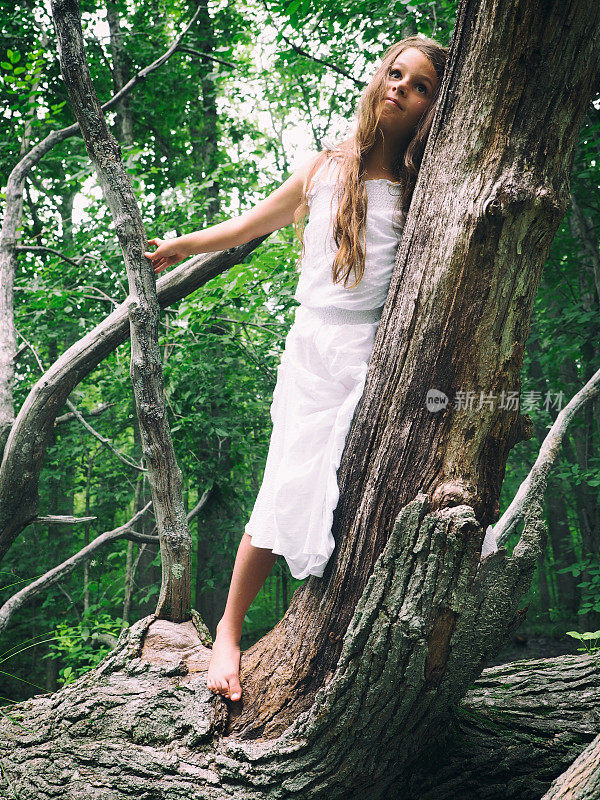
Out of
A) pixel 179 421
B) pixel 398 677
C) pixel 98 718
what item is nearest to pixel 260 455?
pixel 179 421

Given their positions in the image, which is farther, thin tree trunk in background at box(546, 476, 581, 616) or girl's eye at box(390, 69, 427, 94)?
thin tree trunk in background at box(546, 476, 581, 616)

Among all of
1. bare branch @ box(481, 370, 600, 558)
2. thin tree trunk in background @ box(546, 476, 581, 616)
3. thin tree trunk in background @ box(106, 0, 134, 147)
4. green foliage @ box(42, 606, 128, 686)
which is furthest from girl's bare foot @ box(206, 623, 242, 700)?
thin tree trunk in background @ box(546, 476, 581, 616)

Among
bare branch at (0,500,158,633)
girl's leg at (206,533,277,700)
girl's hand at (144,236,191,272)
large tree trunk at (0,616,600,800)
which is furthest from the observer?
bare branch at (0,500,158,633)

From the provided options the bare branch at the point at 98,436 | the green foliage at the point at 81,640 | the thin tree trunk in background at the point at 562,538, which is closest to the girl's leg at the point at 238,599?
the bare branch at the point at 98,436

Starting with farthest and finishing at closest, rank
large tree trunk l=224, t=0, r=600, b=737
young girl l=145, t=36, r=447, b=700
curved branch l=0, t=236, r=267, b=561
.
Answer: curved branch l=0, t=236, r=267, b=561 < young girl l=145, t=36, r=447, b=700 < large tree trunk l=224, t=0, r=600, b=737

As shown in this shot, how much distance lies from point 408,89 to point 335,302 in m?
0.62

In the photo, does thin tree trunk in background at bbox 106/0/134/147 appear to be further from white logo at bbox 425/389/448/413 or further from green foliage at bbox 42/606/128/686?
white logo at bbox 425/389/448/413

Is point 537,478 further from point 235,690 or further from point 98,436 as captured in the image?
point 98,436

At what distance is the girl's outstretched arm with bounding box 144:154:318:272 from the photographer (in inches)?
74.5

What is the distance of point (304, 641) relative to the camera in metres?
1.54

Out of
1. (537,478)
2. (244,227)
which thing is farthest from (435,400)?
(244,227)

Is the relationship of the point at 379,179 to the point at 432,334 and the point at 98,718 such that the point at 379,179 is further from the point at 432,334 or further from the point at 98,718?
the point at 98,718

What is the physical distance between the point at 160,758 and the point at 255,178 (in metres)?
6.98

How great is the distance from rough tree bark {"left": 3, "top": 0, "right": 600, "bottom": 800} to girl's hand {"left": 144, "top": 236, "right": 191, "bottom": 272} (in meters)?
0.88
